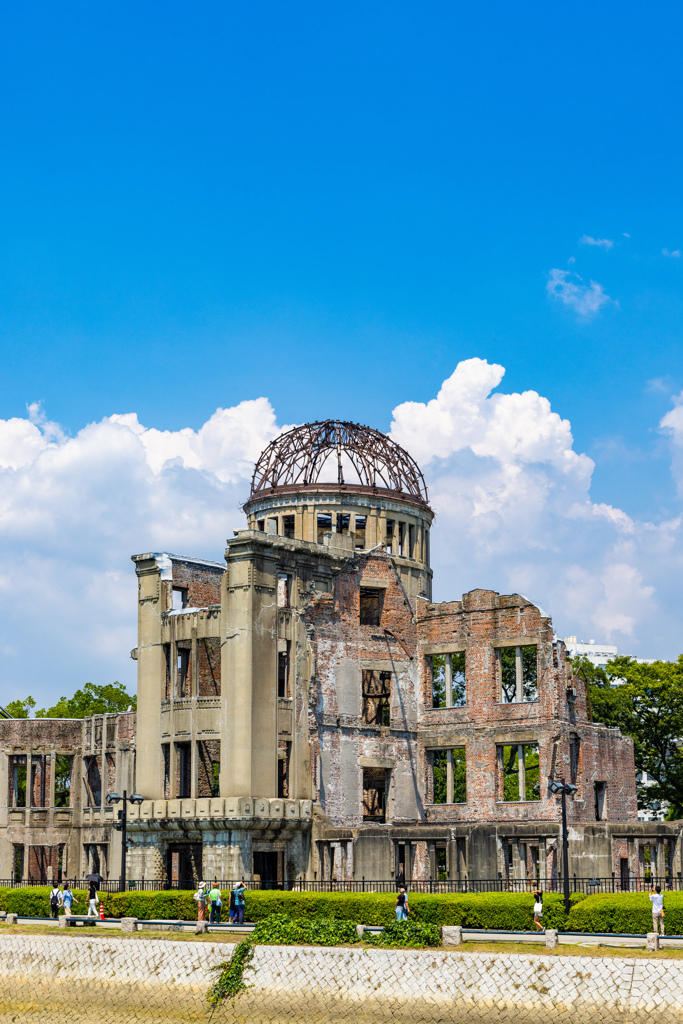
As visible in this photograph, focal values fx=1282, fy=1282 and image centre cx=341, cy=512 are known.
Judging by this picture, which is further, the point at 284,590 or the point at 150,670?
the point at 150,670

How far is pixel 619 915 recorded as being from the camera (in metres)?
31.5

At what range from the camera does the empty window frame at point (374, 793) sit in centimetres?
5256

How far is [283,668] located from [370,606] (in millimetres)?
7454

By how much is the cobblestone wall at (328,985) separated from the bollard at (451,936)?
660 millimetres

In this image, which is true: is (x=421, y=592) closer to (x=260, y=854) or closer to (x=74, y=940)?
(x=260, y=854)

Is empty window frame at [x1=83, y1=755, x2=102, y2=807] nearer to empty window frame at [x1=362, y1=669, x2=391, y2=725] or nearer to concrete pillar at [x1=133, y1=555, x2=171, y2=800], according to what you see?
concrete pillar at [x1=133, y1=555, x2=171, y2=800]

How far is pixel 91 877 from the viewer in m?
39.8

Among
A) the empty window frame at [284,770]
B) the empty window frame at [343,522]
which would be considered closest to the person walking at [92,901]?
the empty window frame at [284,770]

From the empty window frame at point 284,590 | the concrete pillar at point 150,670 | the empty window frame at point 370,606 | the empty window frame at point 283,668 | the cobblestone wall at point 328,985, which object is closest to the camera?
the cobblestone wall at point 328,985

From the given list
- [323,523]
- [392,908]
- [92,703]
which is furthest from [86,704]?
[392,908]

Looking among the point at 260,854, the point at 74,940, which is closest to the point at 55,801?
the point at 260,854

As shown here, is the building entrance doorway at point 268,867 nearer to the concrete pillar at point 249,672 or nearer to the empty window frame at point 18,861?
the concrete pillar at point 249,672

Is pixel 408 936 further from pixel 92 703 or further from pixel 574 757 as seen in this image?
pixel 92 703

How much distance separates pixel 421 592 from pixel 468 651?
8550 mm
